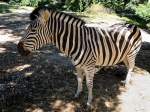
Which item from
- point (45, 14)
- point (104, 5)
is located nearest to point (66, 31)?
point (45, 14)

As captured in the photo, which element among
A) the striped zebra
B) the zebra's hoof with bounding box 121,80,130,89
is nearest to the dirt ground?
the zebra's hoof with bounding box 121,80,130,89

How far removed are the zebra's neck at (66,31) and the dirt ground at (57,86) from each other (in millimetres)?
1468

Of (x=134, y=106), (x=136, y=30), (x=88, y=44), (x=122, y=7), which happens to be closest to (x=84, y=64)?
(x=88, y=44)

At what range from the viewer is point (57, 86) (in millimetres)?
9070

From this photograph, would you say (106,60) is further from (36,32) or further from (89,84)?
(36,32)

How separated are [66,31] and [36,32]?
66cm

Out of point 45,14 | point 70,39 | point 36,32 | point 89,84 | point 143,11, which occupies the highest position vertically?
point 45,14

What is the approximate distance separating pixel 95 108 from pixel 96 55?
4.07 ft

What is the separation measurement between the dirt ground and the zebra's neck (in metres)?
1.47

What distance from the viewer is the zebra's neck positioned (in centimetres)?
738

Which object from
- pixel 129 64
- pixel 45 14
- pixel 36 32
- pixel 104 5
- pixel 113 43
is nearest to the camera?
pixel 45 14

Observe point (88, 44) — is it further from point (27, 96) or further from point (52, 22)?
point (27, 96)

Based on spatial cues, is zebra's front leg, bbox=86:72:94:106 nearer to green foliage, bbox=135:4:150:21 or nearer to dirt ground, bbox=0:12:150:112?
dirt ground, bbox=0:12:150:112

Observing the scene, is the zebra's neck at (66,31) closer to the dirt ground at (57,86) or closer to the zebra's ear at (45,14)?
the zebra's ear at (45,14)
